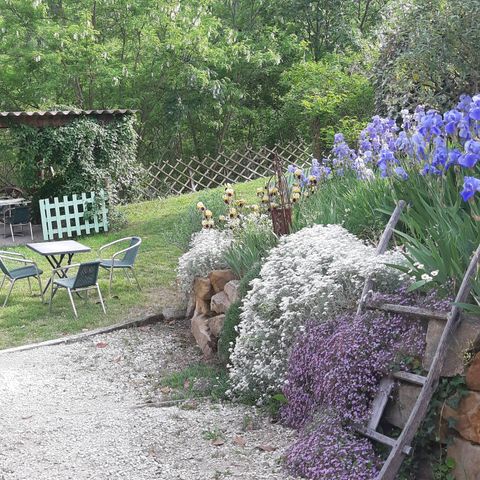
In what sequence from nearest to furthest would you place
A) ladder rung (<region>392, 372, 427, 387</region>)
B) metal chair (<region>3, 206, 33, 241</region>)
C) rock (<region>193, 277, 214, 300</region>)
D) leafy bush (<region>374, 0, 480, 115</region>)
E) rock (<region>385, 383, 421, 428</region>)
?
1. ladder rung (<region>392, 372, 427, 387</region>)
2. rock (<region>385, 383, 421, 428</region>)
3. rock (<region>193, 277, 214, 300</region>)
4. leafy bush (<region>374, 0, 480, 115</region>)
5. metal chair (<region>3, 206, 33, 241</region>)

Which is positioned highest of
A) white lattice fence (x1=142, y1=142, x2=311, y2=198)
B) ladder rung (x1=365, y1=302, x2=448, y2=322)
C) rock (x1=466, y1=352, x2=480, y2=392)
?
white lattice fence (x1=142, y1=142, x2=311, y2=198)

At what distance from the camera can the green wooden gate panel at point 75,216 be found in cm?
1277

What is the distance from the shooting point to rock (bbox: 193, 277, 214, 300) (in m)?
6.76

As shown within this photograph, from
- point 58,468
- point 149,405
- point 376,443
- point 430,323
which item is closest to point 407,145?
point 430,323

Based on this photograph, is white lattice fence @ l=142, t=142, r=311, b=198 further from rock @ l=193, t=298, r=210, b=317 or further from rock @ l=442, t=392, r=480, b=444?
rock @ l=442, t=392, r=480, b=444

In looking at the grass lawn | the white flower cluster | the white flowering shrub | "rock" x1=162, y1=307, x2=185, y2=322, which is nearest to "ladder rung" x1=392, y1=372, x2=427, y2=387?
the white flowering shrub

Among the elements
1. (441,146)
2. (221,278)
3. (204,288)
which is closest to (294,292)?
(441,146)

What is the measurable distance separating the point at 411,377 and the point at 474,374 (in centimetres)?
33

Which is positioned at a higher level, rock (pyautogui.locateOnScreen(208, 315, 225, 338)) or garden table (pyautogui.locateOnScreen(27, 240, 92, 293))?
garden table (pyautogui.locateOnScreen(27, 240, 92, 293))

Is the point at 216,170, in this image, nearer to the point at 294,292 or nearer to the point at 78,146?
the point at 78,146

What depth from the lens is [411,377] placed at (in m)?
3.61

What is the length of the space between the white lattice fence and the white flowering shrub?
11.2 m

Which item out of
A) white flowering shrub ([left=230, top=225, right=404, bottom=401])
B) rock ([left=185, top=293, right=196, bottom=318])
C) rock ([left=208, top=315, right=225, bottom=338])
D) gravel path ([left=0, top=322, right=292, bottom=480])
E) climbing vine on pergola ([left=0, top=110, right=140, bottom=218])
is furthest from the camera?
climbing vine on pergola ([left=0, top=110, right=140, bottom=218])

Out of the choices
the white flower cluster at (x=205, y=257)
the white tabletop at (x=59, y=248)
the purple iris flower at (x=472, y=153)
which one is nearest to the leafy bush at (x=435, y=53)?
the white flower cluster at (x=205, y=257)
